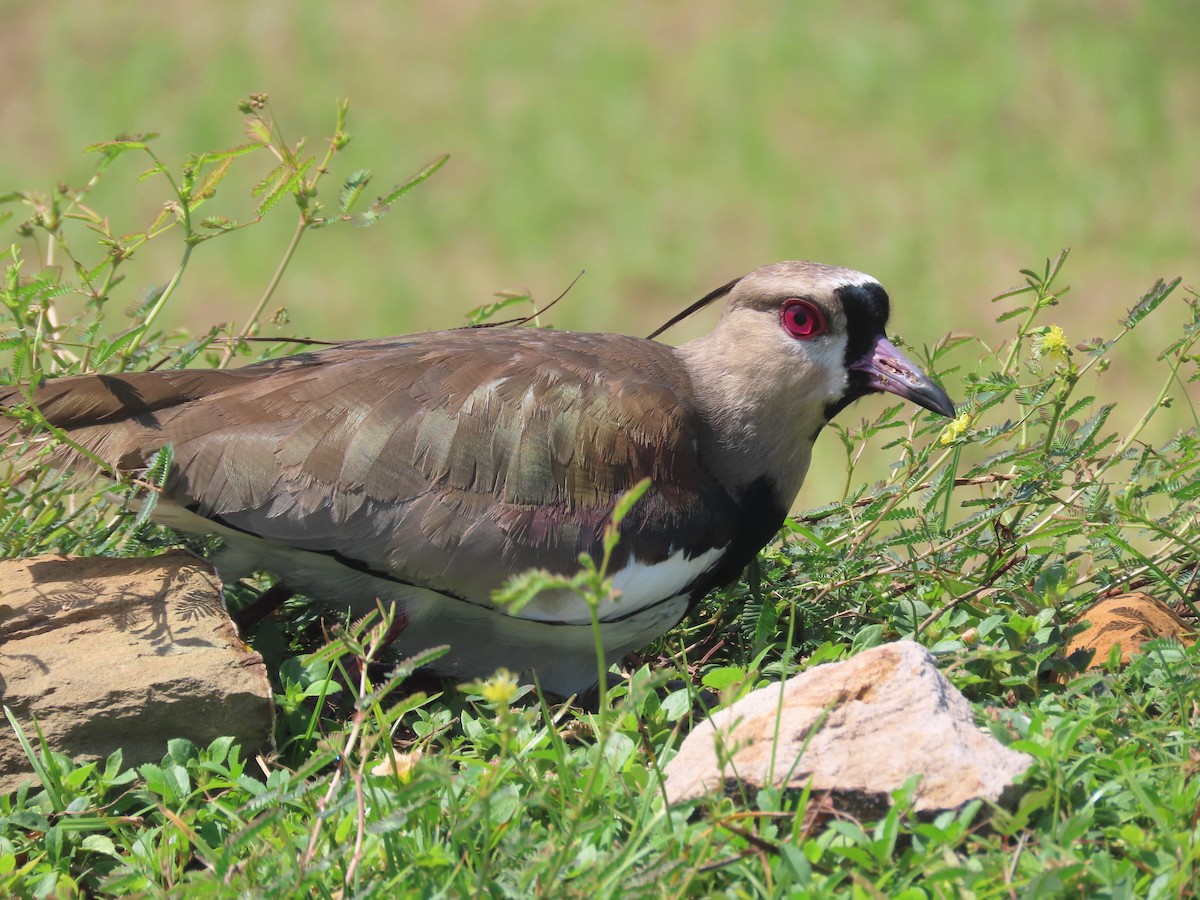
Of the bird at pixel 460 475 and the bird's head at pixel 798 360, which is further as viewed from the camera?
the bird's head at pixel 798 360

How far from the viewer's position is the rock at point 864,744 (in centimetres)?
297

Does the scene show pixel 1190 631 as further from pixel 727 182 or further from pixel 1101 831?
pixel 727 182

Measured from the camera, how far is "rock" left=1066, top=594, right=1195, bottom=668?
3.84m

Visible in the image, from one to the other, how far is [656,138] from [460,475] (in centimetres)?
897

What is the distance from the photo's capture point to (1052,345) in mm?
3924

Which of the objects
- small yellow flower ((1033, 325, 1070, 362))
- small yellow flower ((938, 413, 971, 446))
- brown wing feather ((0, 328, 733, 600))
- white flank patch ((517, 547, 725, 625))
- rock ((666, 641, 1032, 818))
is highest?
small yellow flower ((1033, 325, 1070, 362))

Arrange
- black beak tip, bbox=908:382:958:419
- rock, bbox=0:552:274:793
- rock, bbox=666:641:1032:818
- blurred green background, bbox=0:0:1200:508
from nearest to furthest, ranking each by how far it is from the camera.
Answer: rock, bbox=666:641:1032:818 < rock, bbox=0:552:274:793 < black beak tip, bbox=908:382:958:419 < blurred green background, bbox=0:0:1200:508

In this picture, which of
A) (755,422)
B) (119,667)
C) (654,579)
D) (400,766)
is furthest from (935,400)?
(119,667)

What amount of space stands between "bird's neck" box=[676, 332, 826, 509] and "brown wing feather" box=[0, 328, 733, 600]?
0.25 meters

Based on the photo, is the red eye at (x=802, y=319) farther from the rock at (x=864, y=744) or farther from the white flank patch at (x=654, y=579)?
the rock at (x=864, y=744)

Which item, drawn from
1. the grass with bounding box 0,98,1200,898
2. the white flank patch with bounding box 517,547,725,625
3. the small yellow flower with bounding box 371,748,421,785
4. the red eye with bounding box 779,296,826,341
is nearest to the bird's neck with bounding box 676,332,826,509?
the red eye with bounding box 779,296,826,341

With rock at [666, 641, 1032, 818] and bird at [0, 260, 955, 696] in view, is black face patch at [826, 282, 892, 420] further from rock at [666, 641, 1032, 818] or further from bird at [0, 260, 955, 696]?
rock at [666, 641, 1032, 818]

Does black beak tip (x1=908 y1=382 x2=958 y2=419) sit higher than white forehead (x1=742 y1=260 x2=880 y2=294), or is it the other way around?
white forehead (x1=742 y1=260 x2=880 y2=294)

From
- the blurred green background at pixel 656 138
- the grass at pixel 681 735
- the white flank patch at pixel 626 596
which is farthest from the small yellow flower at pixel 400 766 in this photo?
the blurred green background at pixel 656 138
